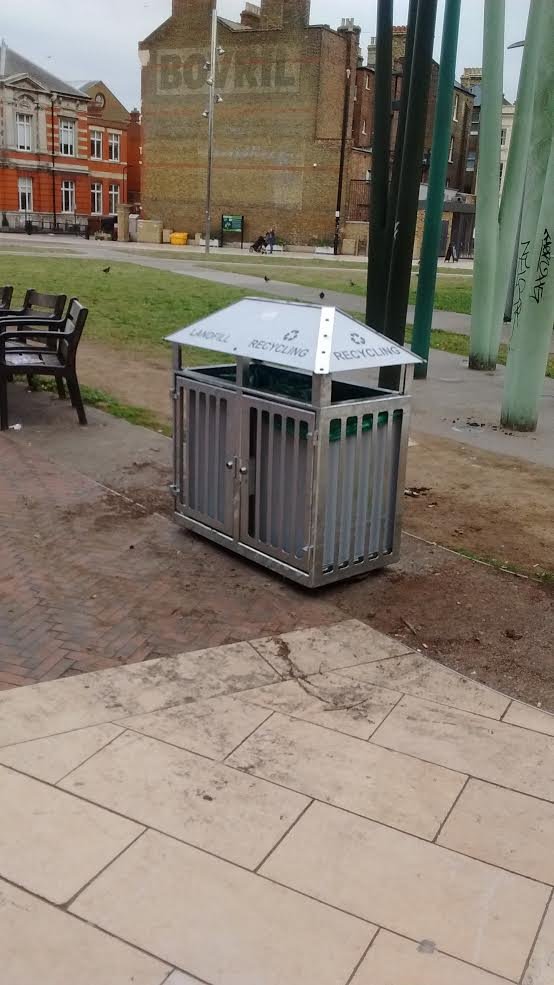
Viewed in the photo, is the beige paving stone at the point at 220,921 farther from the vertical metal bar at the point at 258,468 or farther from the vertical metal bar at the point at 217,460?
the vertical metal bar at the point at 217,460

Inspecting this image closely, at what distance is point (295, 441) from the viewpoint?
15.8ft

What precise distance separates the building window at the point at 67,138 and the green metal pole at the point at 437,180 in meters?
57.0

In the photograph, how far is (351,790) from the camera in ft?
10.6

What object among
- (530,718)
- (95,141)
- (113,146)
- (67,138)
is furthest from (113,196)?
(530,718)

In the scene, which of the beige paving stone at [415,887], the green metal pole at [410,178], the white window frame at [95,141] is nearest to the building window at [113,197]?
the white window frame at [95,141]

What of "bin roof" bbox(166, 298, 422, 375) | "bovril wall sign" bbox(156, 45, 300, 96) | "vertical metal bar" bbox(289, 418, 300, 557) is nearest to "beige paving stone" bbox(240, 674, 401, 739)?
"vertical metal bar" bbox(289, 418, 300, 557)

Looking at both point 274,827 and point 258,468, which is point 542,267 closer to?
point 258,468

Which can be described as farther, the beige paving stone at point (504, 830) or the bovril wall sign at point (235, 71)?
the bovril wall sign at point (235, 71)

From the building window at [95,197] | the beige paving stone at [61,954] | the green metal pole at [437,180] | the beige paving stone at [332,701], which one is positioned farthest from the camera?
the building window at [95,197]

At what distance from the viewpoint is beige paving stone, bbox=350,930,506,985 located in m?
2.41

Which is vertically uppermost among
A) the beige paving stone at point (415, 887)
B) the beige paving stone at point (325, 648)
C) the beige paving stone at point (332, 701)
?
the beige paving stone at point (415, 887)

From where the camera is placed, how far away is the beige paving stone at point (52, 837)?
8.93 feet

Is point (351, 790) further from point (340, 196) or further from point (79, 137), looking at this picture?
point (79, 137)

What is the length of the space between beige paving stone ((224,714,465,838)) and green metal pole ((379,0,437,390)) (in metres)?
5.77
